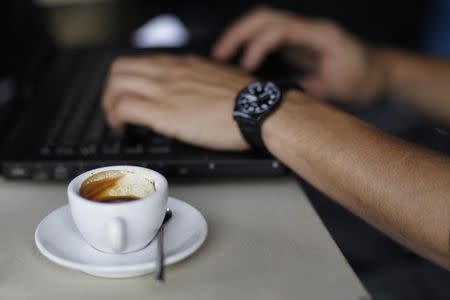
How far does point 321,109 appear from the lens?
2.19ft

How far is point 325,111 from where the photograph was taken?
2.17 feet

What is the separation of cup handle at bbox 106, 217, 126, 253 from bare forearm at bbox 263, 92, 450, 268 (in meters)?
0.23

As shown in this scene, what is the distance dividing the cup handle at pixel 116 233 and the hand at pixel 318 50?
561 millimetres

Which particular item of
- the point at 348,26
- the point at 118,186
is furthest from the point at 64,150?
the point at 348,26

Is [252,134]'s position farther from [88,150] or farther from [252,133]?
[88,150]

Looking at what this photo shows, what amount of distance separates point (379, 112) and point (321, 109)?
482 millimetres

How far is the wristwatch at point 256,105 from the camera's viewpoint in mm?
657

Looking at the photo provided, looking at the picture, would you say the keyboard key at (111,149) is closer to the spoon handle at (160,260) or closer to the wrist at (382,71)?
the spoon handle at (160,260)

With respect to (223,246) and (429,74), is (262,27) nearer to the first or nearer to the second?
(429,74)

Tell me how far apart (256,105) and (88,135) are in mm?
201

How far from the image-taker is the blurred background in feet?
2.75

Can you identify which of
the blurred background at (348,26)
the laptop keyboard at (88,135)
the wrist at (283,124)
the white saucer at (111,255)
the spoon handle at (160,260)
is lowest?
the blurred background at (348,26)

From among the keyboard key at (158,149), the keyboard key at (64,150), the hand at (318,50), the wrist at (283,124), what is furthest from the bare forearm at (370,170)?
the hand at (318,50)

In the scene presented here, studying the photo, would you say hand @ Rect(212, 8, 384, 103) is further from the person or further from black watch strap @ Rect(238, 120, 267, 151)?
black watch strap @ Rect(238, 120, 267, 151)
